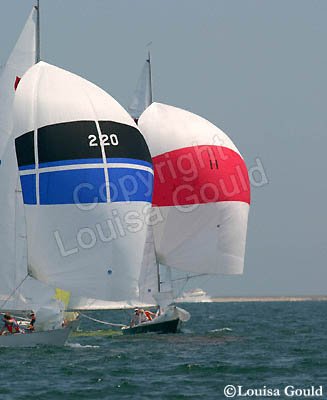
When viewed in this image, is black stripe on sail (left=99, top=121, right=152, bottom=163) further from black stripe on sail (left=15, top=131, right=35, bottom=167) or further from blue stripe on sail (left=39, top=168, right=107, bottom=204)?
black stripe on sail (left=15, top=131, right=35, bottom=167)

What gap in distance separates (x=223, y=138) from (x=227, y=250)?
470 cm

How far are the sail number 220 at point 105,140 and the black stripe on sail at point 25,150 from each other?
5.86 feet

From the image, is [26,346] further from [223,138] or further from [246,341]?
[223,138]

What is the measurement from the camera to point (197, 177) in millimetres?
46938

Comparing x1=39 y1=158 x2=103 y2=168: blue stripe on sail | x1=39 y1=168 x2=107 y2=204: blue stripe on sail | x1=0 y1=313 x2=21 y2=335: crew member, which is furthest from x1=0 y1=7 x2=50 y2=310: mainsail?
x1=39 y1=158 x2=103 y2=168: blue stripe on sail

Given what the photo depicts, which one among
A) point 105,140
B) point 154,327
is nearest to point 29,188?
point 105,140

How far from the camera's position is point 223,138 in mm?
48312

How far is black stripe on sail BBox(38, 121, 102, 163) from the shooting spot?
36062 mm

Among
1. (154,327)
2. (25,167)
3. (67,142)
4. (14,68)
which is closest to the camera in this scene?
(67,142)

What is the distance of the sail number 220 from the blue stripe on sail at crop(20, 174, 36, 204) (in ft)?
6.80

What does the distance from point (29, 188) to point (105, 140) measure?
8.99 feet

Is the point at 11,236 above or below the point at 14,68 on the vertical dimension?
below

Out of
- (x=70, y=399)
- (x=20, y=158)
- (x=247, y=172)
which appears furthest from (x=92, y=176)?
(x=247, y=172)

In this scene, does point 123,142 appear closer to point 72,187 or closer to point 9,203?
point 72,187
